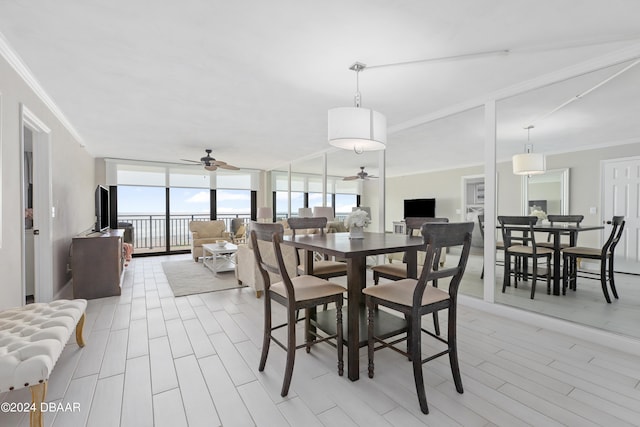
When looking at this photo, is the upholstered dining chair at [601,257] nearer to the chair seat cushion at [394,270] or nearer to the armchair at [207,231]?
the chair seat cushion at [394,270]

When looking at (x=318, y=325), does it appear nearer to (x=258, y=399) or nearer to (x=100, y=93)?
(x=258, y=399)

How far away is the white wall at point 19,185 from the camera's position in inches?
90.0

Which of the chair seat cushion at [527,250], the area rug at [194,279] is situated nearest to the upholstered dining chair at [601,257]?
the chair seat cushion at [527,250]

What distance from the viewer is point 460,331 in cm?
268

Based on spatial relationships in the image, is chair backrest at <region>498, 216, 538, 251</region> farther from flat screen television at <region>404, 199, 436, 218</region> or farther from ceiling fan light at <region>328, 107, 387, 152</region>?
flat screen television at <region>404, 199, 436, 218</region>

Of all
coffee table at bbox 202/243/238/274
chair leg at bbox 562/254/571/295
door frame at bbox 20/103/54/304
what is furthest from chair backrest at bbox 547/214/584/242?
door frame at bbox 20/103/54/304

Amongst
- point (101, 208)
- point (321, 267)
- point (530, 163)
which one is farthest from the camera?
point (101, 208)

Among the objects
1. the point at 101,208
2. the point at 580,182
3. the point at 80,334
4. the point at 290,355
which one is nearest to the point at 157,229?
the point at 101,208

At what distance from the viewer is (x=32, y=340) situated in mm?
1591

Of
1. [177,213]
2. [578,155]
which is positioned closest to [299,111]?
[578,155]

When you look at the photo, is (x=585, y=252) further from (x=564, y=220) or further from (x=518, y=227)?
(x=564, y=220)

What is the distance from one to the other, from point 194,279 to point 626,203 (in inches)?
→ 268

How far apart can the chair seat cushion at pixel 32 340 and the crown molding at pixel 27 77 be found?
1.96 meters

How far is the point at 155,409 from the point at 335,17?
2.60m
